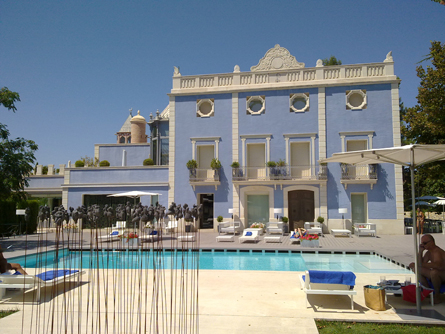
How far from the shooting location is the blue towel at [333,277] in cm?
643

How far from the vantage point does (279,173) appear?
1969 cm

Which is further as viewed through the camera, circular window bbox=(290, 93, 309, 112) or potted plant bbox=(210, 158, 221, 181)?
potted plant bbox=(210, 158, 221, 181)

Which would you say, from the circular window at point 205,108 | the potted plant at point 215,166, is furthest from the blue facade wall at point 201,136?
the potted plant at point 215,166

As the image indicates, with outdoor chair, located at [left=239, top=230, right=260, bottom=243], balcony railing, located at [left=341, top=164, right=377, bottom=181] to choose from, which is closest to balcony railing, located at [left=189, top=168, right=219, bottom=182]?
outdoor chair, located at [left=239, top=230, right=260, bottom=243]

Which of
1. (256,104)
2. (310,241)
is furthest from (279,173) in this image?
(310,241)

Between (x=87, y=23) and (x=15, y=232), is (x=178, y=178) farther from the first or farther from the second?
(x=87, y=23)

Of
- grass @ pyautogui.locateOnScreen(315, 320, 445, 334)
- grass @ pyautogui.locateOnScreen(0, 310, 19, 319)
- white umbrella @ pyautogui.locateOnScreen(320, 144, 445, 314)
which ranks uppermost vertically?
white umbrella @ pyautogui.locateOnScreen(320, 144, 445, 314)

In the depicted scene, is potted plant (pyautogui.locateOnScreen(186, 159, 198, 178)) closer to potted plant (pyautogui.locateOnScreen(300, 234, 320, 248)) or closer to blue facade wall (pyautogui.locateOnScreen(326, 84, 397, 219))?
blue facade wall (pyautogui.locateOnScreen(326, 84, 397, 219))

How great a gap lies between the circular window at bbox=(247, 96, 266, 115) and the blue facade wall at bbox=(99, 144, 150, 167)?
10416 mm

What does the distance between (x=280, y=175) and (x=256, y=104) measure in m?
4.55

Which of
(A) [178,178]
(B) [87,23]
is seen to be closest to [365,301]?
(B) [87,23]

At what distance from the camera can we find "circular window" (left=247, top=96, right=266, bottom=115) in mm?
20500

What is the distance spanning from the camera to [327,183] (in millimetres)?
19391

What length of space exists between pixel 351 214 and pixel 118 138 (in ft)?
118
